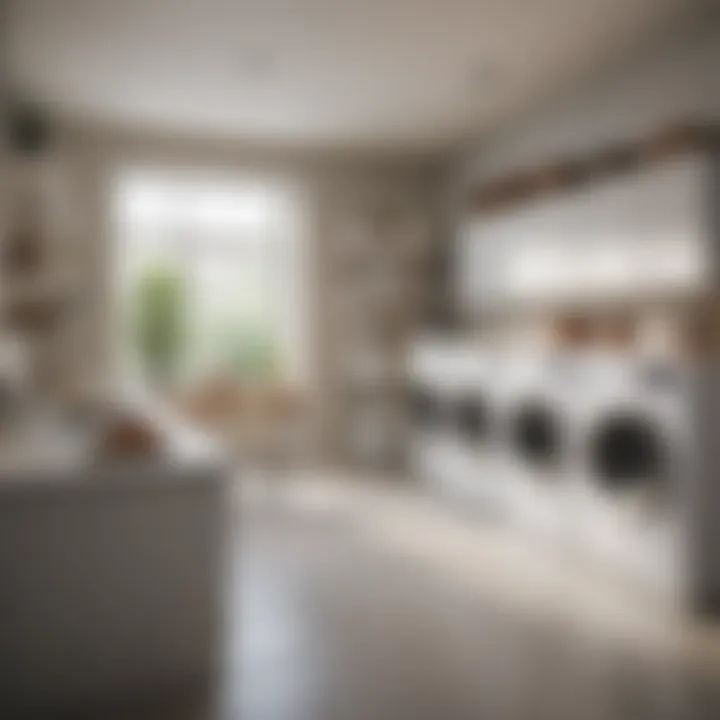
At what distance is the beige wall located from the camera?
580cm

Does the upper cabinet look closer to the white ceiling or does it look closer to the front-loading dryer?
the front-loading dryer

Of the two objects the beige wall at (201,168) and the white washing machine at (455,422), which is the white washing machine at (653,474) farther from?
the beige wall at (201,168)

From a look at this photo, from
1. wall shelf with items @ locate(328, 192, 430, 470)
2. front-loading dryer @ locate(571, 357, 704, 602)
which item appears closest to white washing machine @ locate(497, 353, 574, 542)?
front-loading dryer @ locate(571, 357, 704, 602)

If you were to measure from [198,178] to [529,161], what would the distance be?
2.38 m

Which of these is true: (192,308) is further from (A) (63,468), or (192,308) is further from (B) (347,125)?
(A) (63,468)

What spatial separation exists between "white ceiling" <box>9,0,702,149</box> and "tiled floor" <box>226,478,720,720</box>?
2495mm

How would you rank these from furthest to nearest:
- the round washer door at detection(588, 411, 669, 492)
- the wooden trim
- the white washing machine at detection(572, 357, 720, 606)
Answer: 1. the wooden trim
2. the round washer door at detection(588, 411, 669, 492)
3. the white washing machine at detection(572, 357, 720, 606)

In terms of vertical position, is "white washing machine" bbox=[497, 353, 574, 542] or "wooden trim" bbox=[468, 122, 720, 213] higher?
"wooden trim" bbox=[468, 122, 720, 213]

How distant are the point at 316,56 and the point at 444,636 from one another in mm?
2859

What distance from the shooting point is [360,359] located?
6688 mm

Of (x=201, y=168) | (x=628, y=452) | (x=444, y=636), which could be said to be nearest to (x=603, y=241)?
(x=628, y=452)

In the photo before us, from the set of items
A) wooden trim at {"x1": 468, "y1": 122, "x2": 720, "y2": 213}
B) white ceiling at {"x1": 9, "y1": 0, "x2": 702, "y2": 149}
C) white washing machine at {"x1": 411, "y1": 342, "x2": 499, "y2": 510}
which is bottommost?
white washing machine at {"x1": 411, "y1": 342, "x2": 499, "y2": 510}

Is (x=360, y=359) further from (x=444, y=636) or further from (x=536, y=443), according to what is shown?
(x=444, y=636)

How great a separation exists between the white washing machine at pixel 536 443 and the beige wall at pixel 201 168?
2.13 m
